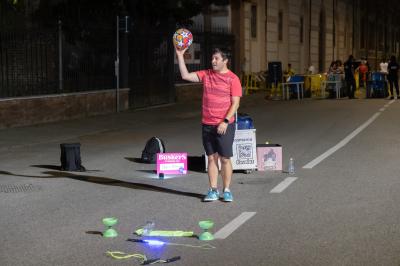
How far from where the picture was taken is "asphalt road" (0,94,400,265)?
6316mm

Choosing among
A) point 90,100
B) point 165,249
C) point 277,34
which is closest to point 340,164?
point 165,249

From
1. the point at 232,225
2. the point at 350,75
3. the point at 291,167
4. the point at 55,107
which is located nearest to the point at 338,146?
the point at 291,167

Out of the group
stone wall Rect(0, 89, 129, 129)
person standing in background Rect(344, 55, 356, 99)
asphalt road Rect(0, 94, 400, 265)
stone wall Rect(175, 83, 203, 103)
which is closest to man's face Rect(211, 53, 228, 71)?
asphalt road Rect(0, 94, 400, 265)

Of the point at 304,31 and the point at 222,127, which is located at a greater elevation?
the point at 304,31

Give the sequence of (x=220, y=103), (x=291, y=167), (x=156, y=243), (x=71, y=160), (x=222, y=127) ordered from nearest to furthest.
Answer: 1. (x=156, y=243)
2. (x=222, y=127)
3. (x=220, y=103)
4. (x=291, y=167)
5. (x=71, y=160)

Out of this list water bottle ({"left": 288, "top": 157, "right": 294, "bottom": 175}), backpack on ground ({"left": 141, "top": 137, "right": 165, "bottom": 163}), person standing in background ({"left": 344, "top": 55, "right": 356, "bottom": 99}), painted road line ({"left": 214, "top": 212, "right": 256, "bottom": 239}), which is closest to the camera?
painted road line ({"left": 214, "top": 212, "right": 256, "bottom": 239})

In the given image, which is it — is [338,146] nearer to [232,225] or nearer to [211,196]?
[211,196]

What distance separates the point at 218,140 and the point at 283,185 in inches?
65.6

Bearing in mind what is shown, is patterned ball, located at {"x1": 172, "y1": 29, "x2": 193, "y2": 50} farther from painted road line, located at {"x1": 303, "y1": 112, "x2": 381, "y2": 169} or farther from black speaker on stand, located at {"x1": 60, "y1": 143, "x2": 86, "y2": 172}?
painted road line, located at {"x1": 303, "y1": 112, "x2": 381, "y2": 169}

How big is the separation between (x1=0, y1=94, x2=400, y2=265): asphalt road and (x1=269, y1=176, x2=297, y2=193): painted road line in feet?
0.25

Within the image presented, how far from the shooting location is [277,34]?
1724 inches

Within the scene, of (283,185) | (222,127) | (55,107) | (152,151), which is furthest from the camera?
(55,107)

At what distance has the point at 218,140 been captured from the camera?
8.48m

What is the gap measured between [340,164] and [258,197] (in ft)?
10.5
